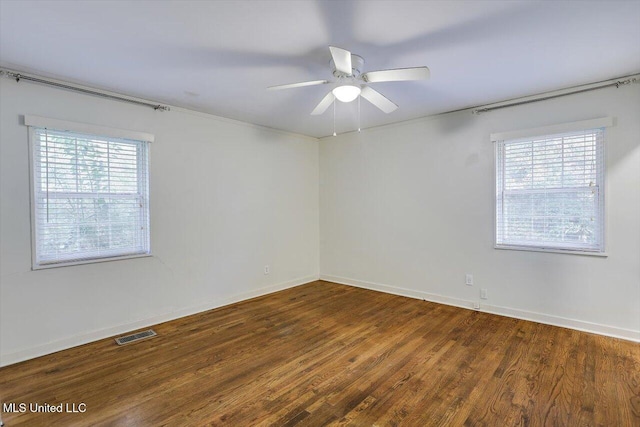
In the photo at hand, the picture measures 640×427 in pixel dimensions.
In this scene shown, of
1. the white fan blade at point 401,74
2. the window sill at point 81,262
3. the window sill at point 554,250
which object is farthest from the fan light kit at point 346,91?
the window sill at point 81,262

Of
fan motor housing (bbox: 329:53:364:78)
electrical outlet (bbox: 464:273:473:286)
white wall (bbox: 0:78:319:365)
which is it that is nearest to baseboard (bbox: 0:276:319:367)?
white wall (bbox: 0:78:319:365)

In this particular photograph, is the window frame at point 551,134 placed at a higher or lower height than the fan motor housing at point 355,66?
lower

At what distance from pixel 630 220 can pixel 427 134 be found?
2.24m

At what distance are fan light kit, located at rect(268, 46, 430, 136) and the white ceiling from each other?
0.53ft

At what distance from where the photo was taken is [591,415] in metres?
1.94

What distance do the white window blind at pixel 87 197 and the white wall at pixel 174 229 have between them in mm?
95

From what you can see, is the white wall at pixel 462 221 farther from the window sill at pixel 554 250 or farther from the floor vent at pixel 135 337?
the floor vent at pixel 135 337

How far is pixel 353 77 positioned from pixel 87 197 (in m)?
2.74

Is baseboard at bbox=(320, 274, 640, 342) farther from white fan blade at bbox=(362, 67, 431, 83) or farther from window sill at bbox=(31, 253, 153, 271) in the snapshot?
window sill at bbox=(31, 253, 153, 271)

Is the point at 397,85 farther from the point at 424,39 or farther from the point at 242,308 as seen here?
the point at 242,308

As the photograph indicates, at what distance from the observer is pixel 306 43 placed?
7.48ft

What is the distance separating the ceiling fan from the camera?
6.81ft

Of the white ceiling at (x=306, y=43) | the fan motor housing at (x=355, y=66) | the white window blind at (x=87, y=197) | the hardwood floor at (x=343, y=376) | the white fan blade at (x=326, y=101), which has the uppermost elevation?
the white ceiling at (x=306, y=43)

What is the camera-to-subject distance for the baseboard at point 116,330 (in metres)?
2.68
